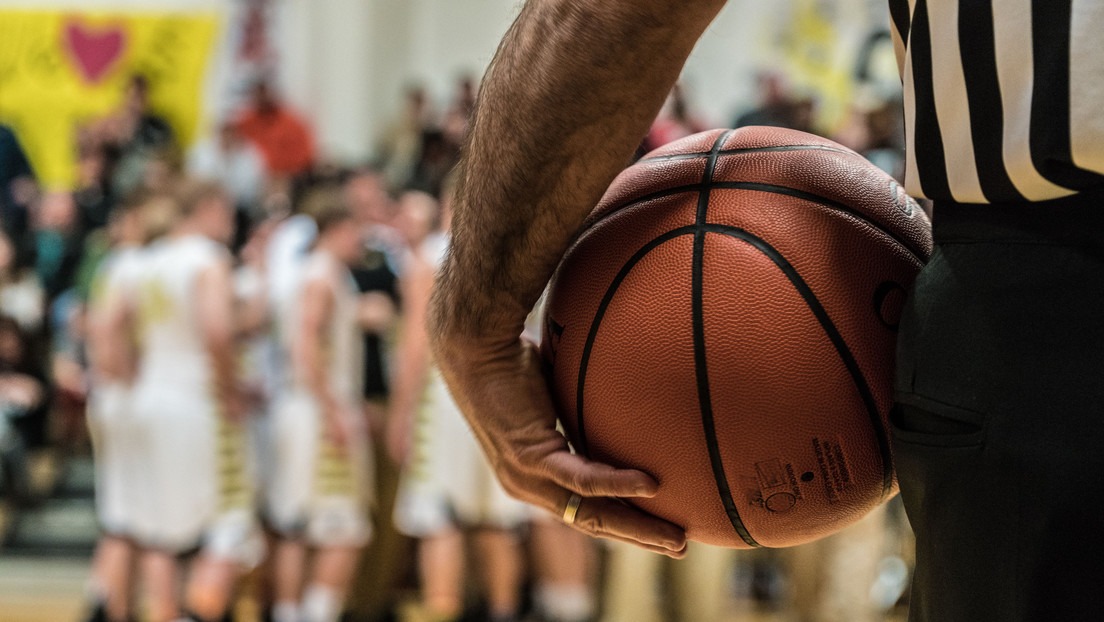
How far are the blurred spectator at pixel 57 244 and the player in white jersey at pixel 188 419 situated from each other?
292 centimetres

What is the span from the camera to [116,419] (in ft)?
17.1

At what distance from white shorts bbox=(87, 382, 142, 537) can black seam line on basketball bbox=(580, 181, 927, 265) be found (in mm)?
4246

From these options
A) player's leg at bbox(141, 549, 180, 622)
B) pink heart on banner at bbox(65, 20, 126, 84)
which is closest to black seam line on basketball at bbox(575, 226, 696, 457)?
player's leg at bbox(141, 549, 180, 622)

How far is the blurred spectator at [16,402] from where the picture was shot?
704cm

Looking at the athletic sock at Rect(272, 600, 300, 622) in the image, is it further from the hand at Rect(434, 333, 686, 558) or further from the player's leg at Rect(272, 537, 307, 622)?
the hand at Rect(434, 333, 686, 558)

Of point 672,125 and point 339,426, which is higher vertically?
point 672,125

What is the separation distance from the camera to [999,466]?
3.27 ft

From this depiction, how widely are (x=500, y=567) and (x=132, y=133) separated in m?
5.61

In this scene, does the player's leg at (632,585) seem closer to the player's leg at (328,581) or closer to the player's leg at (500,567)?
the player's leg at (500,567)

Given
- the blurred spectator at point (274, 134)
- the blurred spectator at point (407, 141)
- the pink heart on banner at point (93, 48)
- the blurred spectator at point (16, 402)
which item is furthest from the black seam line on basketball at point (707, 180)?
the pink heart on banner at point (93, 48)

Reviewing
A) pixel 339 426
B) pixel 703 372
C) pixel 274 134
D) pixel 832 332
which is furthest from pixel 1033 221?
pixel 274 134

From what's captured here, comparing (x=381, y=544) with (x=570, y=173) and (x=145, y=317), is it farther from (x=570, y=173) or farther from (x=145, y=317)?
(x=570, y=173)

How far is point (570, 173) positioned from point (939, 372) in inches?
17.1

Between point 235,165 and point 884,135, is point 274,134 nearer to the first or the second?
point 235,165
